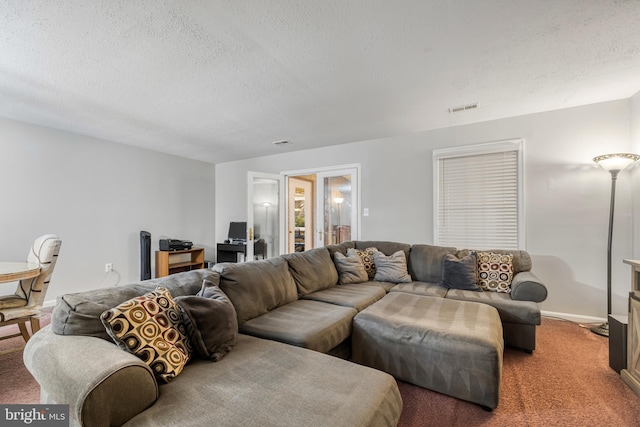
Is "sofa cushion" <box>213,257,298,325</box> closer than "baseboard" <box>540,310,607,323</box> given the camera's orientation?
Yes

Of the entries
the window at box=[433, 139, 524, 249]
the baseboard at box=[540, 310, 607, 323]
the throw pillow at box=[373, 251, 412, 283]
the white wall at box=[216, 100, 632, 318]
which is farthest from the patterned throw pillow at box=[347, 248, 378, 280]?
the baseboard at box=[540, 310, 607, 323]

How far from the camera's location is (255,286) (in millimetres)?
2162

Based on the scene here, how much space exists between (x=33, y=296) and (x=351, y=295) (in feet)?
8.91

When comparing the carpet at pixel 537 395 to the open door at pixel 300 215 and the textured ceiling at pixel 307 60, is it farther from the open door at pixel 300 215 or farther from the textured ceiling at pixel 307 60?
the open door at pixel 300 215

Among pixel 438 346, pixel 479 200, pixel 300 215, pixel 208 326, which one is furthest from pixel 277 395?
pixel 300 215

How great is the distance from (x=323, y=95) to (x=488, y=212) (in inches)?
101

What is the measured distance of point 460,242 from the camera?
3.82 meters

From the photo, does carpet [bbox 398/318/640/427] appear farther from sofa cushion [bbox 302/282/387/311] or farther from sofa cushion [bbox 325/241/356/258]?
sofa cushion [bbox 325/241/356/258]

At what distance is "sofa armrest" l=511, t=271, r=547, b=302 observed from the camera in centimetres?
251

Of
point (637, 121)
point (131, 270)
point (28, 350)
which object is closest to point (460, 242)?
point (637, 121)

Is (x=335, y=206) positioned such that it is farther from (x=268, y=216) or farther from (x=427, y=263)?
(x=427, y=263)

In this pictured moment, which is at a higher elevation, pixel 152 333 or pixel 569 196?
pixel 569 196

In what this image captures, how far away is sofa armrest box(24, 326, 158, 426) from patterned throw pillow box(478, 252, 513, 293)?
3013 millimetres

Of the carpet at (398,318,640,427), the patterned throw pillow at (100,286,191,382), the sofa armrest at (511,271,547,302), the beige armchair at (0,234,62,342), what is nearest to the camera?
the patterned throw pillow at (100,286,191,382)
